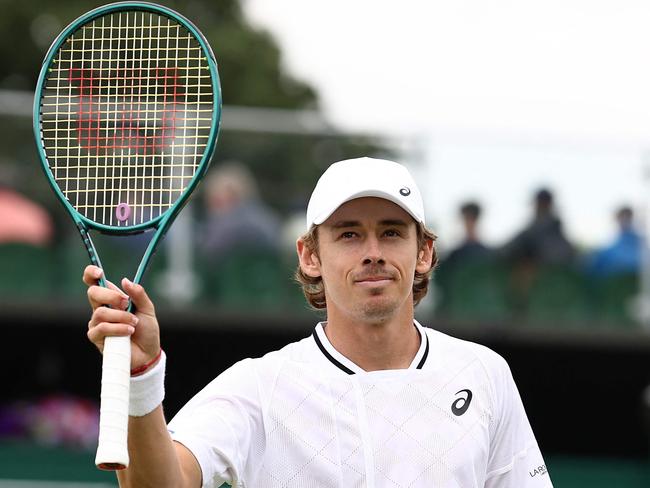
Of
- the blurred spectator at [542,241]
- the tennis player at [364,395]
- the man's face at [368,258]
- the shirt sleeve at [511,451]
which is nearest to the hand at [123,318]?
the tennis player at [364,395]

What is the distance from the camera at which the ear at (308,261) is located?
412 cm

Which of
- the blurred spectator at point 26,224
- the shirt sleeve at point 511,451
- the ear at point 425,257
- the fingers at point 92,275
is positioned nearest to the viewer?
the fingers at point 92,275

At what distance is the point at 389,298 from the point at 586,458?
10357 mm

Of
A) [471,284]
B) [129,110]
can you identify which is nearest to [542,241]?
[471,284]

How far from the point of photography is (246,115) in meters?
13.3

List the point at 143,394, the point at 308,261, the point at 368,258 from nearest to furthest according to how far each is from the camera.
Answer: the point at 143,394 → the point at 368,258 → the point at 308,261

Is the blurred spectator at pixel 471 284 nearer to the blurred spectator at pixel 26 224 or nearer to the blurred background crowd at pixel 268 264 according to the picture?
the blurred background crowd at pixel 268 264

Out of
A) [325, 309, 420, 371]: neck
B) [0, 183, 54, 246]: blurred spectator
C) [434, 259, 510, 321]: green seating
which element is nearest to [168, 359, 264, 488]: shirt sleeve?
[325, 309, 420, 371]: neck

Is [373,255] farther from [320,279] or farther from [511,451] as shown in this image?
[511,451]

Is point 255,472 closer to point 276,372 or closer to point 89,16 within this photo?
point 276,372

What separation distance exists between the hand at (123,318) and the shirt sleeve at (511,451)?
1.06m

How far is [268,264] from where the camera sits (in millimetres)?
12727

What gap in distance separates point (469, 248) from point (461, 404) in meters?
8.68

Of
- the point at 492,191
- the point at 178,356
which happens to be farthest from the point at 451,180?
the point at 178,356
